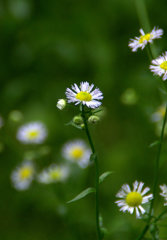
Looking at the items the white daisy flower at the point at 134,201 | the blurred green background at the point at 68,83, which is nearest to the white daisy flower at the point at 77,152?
the blurred green background at the point at 68,83

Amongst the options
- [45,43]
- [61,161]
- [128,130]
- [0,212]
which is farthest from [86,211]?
[45,43]

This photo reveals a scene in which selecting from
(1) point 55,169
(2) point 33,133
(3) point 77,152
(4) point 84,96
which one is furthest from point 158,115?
(4) point 84,96

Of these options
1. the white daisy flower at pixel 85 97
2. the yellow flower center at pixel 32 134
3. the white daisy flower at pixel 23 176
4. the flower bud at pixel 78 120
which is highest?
the yellow flower center at pixel 32 134

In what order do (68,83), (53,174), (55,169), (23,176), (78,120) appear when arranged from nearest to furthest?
1. (78,120)
2. (53,174)
3. (55,169)
4. (23,176)
5. (68,83)

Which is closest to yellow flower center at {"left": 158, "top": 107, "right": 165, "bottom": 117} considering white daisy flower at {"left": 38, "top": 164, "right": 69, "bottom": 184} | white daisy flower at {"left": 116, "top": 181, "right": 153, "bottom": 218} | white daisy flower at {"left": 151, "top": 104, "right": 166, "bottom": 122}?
white daisy flower at {"left": 151, "top": 104, "right": 166, "bottom": 122}

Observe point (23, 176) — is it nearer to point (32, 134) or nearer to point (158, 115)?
point (32, 134)

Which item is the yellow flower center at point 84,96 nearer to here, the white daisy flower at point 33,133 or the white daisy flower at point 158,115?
the white daisy flower at point 158,115
